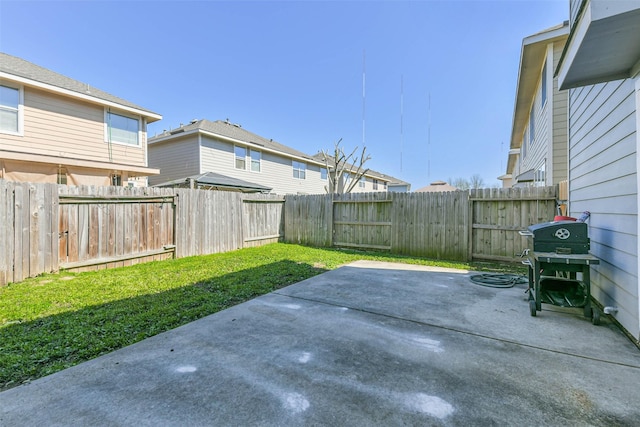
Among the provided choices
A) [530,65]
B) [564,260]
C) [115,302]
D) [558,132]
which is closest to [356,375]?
[564,260]

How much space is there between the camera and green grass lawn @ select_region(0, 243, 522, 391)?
2477 mm

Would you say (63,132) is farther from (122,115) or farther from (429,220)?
(429,220)

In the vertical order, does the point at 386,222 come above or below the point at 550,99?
below

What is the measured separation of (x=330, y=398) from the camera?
Answer: 6.07 feet

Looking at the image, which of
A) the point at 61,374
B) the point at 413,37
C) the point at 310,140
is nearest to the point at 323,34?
the point at 413,37

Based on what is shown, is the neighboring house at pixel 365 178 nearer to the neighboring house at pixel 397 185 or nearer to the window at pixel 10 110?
the neighboring house at pixel 397 185

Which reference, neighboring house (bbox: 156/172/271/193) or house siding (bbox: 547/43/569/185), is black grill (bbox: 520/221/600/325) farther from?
neighboring house (bbox: 156/172/271/193)

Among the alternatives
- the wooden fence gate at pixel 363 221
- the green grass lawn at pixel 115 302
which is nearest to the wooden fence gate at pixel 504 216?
the green grass lawn at pixel 115 302

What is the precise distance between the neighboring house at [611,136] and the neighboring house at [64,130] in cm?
1115

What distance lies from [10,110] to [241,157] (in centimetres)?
791

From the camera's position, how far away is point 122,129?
10.3m

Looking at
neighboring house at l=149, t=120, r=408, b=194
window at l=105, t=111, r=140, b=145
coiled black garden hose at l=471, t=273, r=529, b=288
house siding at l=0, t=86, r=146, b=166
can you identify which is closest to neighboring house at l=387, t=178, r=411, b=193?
neighboring house at l=149, t=120, r=408, b=194

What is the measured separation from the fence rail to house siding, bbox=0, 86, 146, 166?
463cm

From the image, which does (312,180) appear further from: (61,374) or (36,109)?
(61,374)
